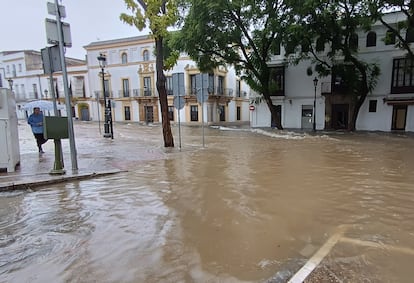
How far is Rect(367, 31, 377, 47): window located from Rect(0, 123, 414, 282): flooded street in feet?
59.9

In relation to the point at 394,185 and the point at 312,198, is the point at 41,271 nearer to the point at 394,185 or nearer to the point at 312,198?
the point at 312,198

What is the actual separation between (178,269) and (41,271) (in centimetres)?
130

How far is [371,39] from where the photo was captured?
21781 millimetres

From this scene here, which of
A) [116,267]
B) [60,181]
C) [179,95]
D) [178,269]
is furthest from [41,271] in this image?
[179,95]

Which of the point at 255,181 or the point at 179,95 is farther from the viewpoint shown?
the point at 179,95

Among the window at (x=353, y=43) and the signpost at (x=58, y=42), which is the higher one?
the window at (x=353, y=43)

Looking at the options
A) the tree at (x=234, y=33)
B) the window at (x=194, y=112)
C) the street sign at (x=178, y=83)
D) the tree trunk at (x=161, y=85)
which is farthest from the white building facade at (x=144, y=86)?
the street sign at (x=178, y=83)

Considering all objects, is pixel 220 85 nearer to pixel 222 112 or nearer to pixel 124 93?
pixel 222 112

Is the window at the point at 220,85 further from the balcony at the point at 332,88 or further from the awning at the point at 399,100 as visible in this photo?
the awning at the point at 399,100

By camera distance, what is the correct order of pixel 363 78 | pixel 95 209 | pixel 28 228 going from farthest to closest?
pixel 363 78 → pixel 95 209 → pixel 28 228

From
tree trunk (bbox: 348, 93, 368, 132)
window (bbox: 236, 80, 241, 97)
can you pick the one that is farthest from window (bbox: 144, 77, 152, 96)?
tree trunk (bbox: 348, 93, 368, 132)

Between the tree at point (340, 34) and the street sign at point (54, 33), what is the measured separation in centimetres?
1361

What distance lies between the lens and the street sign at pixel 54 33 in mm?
6460

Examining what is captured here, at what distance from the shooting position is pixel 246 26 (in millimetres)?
20609
